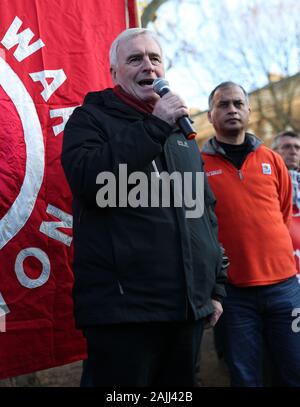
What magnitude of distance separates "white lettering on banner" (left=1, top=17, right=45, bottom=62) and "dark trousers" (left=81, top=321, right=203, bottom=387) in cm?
145

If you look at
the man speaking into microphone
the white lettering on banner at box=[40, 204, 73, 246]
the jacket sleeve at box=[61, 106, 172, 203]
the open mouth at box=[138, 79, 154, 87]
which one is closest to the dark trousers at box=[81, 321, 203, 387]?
the man speaking into microphone

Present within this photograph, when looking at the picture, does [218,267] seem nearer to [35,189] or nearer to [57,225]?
[57,225]

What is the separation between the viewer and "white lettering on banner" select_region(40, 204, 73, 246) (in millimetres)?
2701

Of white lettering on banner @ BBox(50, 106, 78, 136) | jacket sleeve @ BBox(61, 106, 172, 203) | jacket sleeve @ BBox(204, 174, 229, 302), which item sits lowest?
jacket sleeve @ BBox(204, 174, 229, 302)

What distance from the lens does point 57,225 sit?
2730 millimetres

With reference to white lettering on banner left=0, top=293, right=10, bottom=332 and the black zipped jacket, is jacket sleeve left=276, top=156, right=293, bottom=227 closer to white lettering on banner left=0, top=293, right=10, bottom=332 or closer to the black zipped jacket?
the black zipped jacket

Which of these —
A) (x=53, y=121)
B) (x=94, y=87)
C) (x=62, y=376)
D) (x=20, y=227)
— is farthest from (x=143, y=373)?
(x=62, y=376)

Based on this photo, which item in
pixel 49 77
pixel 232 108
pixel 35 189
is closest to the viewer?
pixel 35 189

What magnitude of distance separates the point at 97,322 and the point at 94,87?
1429 millimetres

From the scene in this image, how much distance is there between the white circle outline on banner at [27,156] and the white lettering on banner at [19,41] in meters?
0.09

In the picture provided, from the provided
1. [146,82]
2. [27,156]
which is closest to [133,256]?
[146,82]

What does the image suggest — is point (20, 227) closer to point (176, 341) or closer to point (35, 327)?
point (35, 327)

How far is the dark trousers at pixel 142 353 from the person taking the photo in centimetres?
204

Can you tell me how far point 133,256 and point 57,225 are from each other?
81 cm
